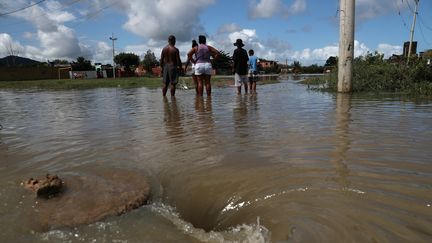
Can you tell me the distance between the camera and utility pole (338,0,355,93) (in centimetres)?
1002

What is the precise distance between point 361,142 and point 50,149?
9.78 ft

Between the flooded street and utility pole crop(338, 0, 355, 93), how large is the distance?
16.7 ft

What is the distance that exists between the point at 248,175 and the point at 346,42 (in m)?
8.29

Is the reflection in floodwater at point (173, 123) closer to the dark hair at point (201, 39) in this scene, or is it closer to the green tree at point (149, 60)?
the dark hair at point (201, 39)

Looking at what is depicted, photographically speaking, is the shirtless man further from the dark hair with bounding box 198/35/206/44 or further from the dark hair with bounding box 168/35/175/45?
the dark hair with bounding box 198/35/206/44

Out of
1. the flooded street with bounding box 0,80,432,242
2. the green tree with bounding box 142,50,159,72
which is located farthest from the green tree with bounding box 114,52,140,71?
Result: the flooded street with bounding box 0,80,432,242

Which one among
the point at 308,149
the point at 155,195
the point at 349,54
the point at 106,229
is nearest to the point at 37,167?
the point at 155,195

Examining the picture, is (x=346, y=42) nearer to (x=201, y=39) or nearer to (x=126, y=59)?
(x=201, y=39)

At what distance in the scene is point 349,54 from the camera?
10.2m

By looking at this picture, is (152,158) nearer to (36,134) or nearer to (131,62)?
(36,134)

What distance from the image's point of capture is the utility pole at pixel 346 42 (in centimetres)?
1002

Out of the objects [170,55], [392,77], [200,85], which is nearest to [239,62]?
[200,85]

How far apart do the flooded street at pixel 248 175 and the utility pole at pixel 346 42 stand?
509 centimetres

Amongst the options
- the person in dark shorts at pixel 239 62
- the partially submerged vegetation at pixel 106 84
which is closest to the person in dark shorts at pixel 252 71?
the person in dark shorts at pixel 239 62
